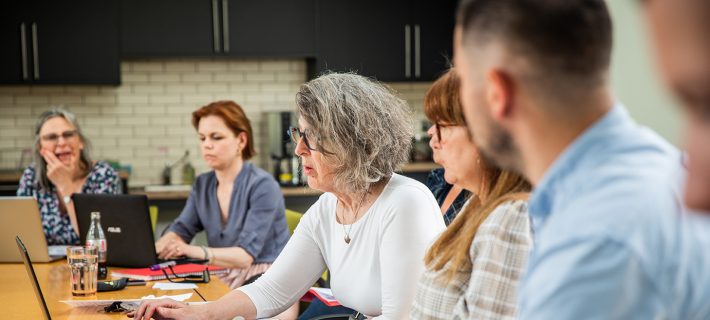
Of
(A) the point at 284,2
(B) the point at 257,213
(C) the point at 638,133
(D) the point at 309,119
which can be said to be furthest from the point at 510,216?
(A) the point at 284,2

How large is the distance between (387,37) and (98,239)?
3.94m

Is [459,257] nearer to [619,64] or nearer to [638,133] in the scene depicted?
[638,133]

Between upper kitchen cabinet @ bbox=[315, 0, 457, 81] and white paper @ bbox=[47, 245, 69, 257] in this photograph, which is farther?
upper kitchen cabinet @ bbox=[315, 0, 457, 81]

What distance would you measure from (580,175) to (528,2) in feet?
0.68

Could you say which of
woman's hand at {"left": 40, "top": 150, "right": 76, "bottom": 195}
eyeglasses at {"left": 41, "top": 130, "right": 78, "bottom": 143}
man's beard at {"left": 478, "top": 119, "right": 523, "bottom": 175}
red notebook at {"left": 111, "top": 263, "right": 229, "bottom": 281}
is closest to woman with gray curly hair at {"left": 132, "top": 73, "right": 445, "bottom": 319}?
red notebook at {"left": 111, "top": 263, "right": 229, "bottom": 281}

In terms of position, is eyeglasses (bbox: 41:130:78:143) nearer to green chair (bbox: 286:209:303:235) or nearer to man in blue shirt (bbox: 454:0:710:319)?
green chair (bbox: 286:209:303:235)

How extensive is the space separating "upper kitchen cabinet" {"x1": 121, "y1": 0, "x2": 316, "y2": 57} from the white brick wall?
0.31 meters

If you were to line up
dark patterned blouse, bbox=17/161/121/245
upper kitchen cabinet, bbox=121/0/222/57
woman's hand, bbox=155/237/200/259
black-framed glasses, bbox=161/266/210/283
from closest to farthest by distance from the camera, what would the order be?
1. black-framed glasses, bbox=161/266/210/283
2. woman's hand, bbox=155/237/200/259
3. dark patterned blouse, bbox=17/161/121/245
4. upper kitchen cabinet, bbox=121/0/222/57

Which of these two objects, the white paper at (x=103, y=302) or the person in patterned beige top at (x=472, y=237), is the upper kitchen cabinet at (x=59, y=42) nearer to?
the white paper at (x=103, y=302)

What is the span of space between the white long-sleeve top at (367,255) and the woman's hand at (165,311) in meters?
0.22

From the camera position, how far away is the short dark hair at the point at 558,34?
3.12ft

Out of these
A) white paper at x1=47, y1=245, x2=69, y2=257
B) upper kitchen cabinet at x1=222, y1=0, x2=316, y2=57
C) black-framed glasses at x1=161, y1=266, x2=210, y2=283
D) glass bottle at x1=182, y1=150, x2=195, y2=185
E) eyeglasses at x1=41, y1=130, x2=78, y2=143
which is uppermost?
upper kitchen cabinet at x1=222, y1=0, x2=316, y2=57

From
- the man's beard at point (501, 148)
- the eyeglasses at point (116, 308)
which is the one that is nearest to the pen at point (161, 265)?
the eyeglasses at point (116, 308)

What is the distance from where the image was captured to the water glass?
2668mm
